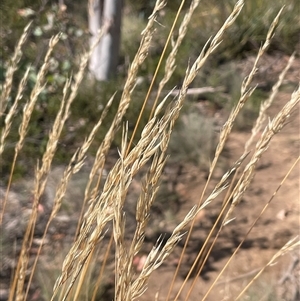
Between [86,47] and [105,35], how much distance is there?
0.58m

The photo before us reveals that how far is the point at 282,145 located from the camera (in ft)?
10.9

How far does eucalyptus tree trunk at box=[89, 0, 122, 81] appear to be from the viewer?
338 cm

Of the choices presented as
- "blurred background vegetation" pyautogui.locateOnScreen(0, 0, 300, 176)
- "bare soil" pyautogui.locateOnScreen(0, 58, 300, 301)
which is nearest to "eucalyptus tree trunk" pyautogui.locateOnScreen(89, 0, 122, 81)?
"blurred background vegetation" pyautogui.locateOnScreen(0, 0, 300, 176)

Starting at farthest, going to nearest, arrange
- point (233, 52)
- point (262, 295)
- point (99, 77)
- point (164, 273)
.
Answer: point (233, 52), point (99, 77), point (164, 273), point (262, 295)

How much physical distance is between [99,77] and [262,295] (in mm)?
2406

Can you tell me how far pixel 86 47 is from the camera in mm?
4145

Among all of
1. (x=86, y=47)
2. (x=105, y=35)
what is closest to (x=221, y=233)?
(x=105, y=35)

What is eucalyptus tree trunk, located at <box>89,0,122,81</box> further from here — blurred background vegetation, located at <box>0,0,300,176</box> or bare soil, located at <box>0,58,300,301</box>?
bare soil, located at <box>0,58,300,301</box>

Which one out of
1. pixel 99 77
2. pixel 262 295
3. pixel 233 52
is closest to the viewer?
pixel 262 295

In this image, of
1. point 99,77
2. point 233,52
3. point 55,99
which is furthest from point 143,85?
point 233,52

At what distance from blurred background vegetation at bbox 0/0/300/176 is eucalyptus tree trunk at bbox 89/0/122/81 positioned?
102 millimetres

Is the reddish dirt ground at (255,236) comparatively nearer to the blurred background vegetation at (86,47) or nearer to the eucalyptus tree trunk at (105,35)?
the blurred background vegetation at (86,47)

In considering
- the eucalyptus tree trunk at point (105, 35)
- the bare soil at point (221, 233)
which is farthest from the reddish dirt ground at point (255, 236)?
the eucalyptus tree trunk at point (105, 35)

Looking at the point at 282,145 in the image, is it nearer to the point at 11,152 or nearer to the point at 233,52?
the point at 233,52
